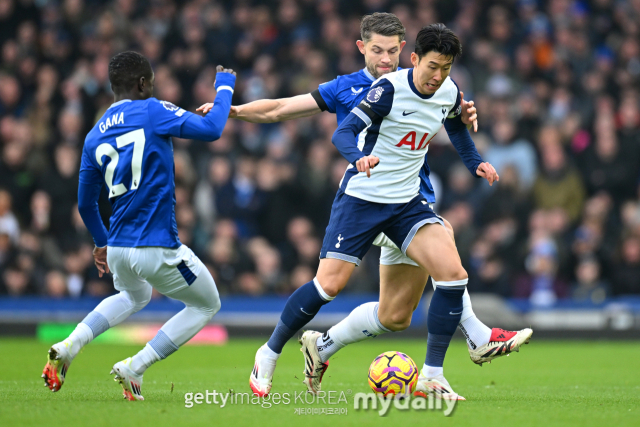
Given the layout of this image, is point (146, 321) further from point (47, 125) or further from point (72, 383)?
point (72, 383)

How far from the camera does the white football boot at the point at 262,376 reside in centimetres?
551

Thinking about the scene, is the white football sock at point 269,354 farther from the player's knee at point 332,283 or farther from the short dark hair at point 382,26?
the short dark hair at point 382,26

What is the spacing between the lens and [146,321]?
11.7 meters

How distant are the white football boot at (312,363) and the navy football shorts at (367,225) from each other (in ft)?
2.27

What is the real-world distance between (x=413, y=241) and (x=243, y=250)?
648 centimetres

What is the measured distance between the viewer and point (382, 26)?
5809 millimetres

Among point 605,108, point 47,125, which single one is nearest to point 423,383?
point 605,108

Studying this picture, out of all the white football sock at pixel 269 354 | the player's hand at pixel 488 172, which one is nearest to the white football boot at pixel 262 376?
the white football sock at pixel 269 354

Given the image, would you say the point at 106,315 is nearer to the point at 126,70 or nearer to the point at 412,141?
the point at 126,70

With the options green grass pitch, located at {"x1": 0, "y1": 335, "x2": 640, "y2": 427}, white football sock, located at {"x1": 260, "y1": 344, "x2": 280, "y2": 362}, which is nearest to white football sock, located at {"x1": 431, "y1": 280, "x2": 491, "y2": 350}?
green grass pitch, located at {"x1": 0, "y1": 335, "x2": 640, "y2": 427}

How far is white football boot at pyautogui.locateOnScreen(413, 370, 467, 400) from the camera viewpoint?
5363mm

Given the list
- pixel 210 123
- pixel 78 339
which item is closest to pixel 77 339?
pixel 78 339

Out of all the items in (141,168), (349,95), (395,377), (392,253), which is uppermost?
(349,95)

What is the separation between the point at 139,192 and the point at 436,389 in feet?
7.51
